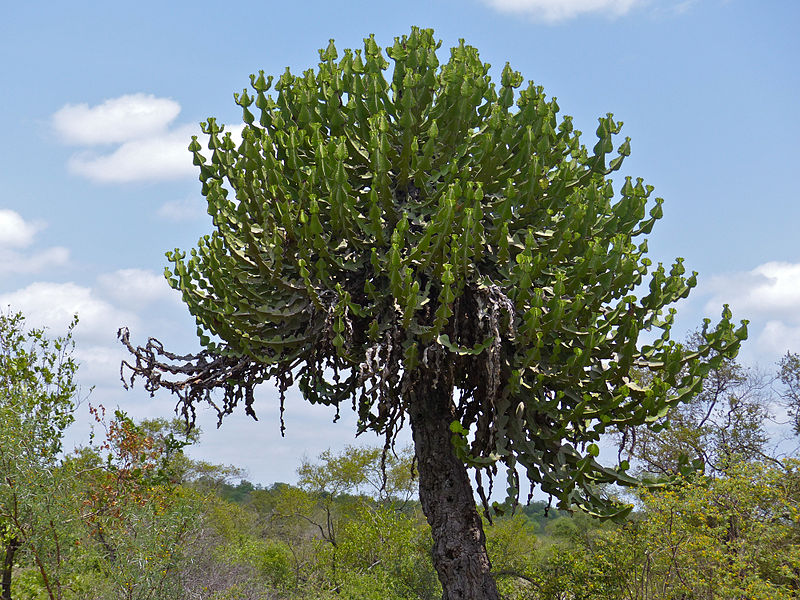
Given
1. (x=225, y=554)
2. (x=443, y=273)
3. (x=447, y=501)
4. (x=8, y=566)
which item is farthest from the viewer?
(x=225, y=554)

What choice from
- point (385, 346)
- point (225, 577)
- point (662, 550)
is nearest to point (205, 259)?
point (385, 346)

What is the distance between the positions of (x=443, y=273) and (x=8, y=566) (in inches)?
350

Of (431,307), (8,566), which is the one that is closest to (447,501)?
(431,307)

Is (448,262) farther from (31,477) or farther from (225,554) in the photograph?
(225,554)

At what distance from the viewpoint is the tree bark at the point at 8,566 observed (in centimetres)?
1031

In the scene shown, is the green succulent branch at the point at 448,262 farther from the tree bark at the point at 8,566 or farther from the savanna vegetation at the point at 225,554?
the tree bark at the point at 8,566

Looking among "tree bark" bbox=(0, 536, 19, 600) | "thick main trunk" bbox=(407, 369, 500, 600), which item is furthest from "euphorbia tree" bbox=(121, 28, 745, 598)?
"tree bark" bbox=(0, 536, 19, 600)

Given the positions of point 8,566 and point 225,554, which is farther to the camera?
point 225,554

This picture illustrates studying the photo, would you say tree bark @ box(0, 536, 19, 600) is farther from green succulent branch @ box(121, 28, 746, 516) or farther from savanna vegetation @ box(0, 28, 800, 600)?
green succulent branch @ box(121, 28, 746, 516)

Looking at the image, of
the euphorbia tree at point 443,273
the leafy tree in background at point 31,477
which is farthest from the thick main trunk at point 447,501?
the leafy tree in background at point 31,477

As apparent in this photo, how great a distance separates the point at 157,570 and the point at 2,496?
8.30ft

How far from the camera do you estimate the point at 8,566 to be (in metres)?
10.6

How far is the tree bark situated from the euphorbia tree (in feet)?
13.4

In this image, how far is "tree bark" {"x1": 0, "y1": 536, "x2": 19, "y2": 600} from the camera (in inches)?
406
